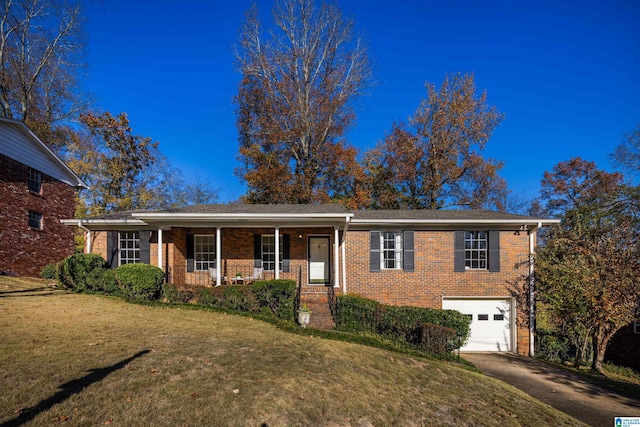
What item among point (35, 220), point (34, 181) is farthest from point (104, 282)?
point (34, 181)

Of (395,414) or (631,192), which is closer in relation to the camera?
(395,414)

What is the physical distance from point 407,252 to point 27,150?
690 inches

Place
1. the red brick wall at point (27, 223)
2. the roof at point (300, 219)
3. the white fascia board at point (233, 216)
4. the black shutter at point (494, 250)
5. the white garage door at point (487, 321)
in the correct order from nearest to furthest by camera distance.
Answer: the white fascia board at point (233, 216)
the roof at point (300, 219)
the white garage door at point (487, 321)
the black shutter at point (494, 250)
the red brick wall at point (27, 223)

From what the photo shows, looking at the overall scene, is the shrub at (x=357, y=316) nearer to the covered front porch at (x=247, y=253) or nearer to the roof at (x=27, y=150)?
the covered front porch at (x=247, y=253)

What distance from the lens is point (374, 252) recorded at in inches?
518

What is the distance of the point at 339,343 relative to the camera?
848 cm

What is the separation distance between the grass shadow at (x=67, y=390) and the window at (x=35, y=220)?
576 inches

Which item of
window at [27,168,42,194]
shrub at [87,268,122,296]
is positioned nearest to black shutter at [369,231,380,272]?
shrub at [87,268,122,296]

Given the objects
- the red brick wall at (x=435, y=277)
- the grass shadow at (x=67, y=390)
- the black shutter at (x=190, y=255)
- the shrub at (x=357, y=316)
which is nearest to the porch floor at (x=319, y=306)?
the shrub at (x=357, y=316)

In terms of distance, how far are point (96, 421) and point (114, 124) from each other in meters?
27.2

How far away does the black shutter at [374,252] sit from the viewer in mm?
13109

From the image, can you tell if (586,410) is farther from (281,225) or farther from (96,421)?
(281,225)

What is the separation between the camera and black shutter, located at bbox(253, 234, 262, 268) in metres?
14.4

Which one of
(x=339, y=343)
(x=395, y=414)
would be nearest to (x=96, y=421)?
(x=395, y=414)
